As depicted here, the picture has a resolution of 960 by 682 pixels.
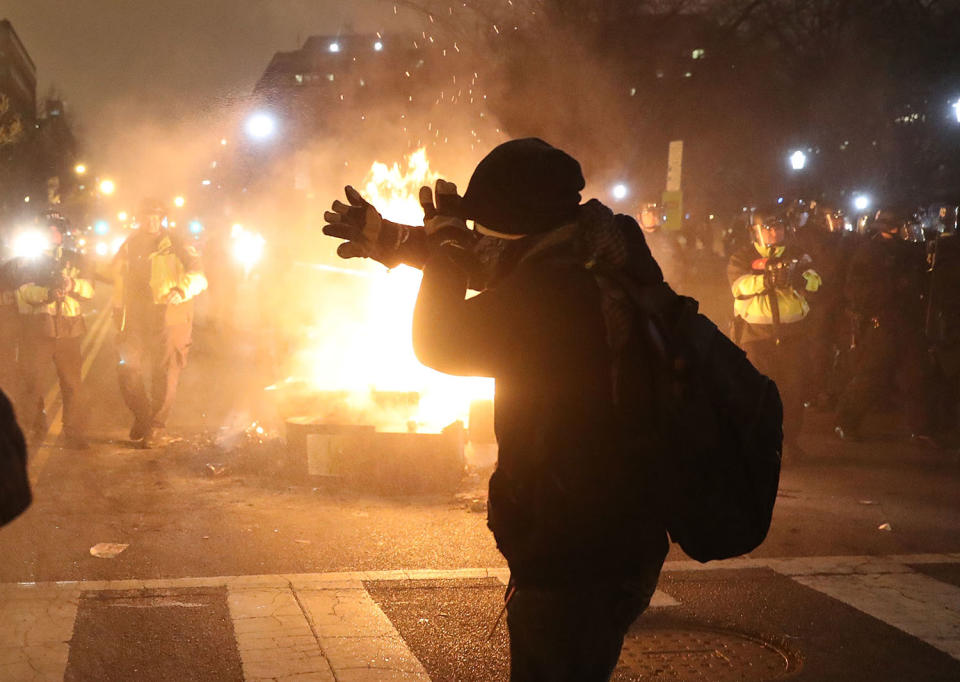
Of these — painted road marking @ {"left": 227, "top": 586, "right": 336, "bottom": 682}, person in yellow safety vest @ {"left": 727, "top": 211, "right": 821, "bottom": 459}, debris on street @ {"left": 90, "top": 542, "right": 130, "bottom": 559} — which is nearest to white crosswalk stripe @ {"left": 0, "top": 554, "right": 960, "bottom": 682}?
painted road marking @ {"left": 227, "top": 586, "right": 336, "bottom": 682}

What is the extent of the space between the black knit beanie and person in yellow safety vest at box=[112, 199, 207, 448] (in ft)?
24.7

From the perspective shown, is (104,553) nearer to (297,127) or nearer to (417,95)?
Answer: (417,95)

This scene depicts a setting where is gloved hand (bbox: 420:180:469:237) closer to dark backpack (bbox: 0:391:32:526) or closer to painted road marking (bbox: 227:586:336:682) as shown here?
dark backpack (bbox: 0:391:32:526)

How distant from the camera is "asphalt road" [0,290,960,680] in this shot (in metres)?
4.41

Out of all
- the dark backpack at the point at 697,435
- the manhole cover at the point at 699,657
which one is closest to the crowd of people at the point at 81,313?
the manhole cover at the point at 699,657

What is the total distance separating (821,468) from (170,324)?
6137 mm

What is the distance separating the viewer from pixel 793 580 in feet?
18.5

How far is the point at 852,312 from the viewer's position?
10242mm

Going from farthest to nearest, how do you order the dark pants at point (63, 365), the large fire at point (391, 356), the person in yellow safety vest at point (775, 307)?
1. the dark pants at point (63, 365)
2. the large fire at point (391, 356)
3. the person in yellow safety vest at point (775, 307)

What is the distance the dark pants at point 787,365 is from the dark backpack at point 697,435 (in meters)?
6.65

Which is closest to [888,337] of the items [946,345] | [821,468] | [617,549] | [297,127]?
[946,345]

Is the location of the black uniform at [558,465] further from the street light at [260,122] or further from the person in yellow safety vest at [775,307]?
the street light at [260,122]

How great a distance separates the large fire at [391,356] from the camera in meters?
8.90

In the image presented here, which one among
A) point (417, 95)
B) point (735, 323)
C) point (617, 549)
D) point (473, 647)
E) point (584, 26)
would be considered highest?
Result: point (584, 26)
